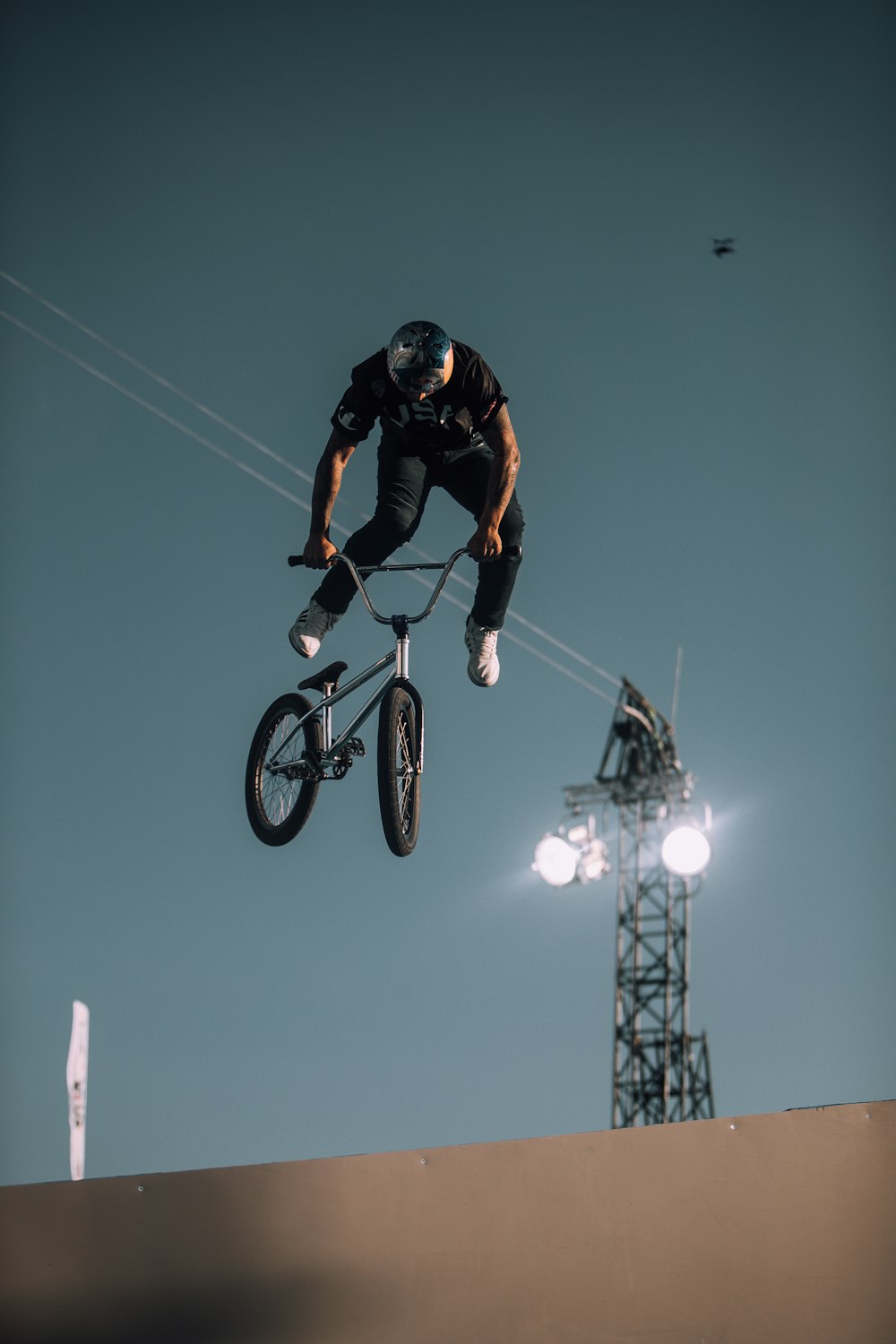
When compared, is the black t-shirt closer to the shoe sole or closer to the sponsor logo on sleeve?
the sponsor logo on sleeve

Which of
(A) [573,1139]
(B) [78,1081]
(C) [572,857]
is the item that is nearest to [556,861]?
(C) [572,857]

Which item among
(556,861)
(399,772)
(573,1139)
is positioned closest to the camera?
(573,1139)

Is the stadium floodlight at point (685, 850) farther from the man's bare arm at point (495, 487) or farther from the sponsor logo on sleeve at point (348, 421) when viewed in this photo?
the sponsor logo on sleeve at point (348, 421)

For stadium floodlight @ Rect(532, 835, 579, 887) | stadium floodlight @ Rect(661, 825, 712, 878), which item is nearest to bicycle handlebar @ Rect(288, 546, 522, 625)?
stadium floodlight @ Rect(661, 825, 712, 878)

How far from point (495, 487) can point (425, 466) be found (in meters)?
0.56

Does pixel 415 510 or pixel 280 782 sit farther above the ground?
pixel 415 510

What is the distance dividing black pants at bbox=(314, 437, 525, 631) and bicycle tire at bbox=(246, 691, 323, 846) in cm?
59

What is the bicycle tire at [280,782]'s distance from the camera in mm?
6367

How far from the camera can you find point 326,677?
21.5 feet

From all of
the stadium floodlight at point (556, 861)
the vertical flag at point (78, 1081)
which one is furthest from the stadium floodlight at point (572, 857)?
the vertical flag at point (78, 1081)

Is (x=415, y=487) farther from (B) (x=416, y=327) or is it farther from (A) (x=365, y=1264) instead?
(A) (x=365, y=1264)

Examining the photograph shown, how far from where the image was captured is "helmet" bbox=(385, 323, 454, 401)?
18.6ft

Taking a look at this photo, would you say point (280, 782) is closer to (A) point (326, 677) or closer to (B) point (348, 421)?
(A) point (326, 677)

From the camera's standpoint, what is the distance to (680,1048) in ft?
45.5
